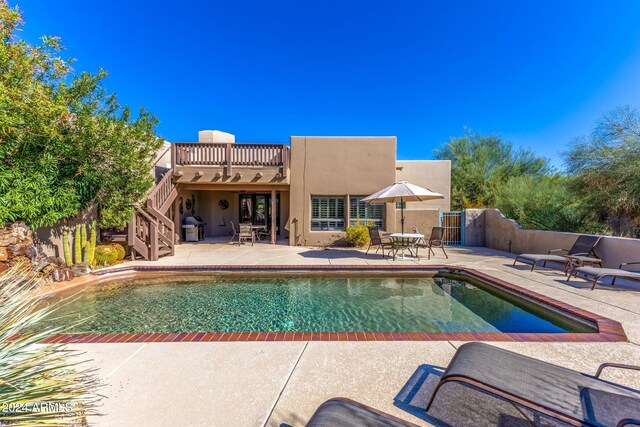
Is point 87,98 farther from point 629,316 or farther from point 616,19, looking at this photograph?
point 616,19

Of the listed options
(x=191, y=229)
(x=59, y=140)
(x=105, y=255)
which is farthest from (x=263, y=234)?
(x=59, y=140)

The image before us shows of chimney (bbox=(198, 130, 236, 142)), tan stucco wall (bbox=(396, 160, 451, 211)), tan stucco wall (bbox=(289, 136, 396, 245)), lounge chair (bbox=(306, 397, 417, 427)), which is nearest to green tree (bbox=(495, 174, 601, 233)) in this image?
tan stucco wall (bbox=(396, 160, 451, 211))

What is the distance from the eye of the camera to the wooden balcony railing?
1148 cm

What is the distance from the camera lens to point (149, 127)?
27.6 ft

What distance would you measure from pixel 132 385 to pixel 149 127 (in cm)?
793

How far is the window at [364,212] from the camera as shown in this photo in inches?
478

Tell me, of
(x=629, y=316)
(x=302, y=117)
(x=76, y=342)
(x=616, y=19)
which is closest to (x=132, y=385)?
(x=76, y=342)

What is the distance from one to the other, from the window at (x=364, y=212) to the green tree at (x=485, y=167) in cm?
Result: 814

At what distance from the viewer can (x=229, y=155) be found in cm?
1143

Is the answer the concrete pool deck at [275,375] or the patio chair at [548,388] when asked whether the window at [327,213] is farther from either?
the patio chair at [548,388]

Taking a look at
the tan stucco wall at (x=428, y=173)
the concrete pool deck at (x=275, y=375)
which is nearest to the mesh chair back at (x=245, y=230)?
the tan stucco wall at (x=428, y=173)

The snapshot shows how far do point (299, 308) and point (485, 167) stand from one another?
19038 millimetres

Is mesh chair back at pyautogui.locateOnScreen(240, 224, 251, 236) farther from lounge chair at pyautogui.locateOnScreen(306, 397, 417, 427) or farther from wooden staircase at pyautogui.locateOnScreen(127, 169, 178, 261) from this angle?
lounge chair at pyautogui.locateOnScreen(306, 397, 417, 427)

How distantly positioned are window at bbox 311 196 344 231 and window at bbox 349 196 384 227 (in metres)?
0.47
